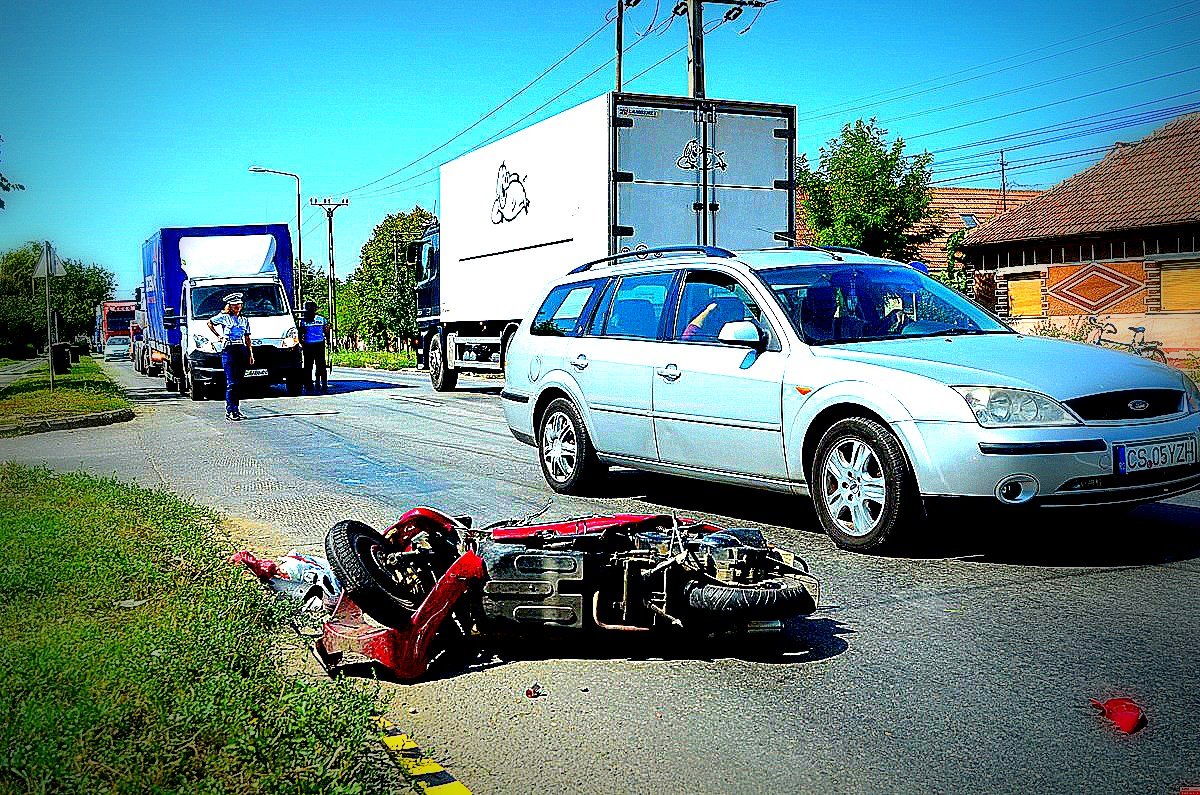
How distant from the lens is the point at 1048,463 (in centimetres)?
631

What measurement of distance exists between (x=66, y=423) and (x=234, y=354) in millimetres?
2721

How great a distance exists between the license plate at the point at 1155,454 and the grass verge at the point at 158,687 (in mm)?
4174

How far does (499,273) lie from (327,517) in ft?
48.7

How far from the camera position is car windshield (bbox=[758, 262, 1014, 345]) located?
7672 millimetres

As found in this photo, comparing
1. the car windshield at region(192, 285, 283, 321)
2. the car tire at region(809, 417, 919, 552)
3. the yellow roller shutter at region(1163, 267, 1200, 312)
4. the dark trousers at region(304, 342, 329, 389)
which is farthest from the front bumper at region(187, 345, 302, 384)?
the yellow roller shutter at region(1163, 267, 1200, 312)

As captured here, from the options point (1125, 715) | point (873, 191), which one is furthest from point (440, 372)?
point (1125, 715)

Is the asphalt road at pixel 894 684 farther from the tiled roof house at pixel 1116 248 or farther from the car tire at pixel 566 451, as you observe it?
the tiled roof house at pixel 1116 248

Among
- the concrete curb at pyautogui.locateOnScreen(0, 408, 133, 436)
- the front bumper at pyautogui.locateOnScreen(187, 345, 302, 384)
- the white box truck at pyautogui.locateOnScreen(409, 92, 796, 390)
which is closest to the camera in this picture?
the concrete curb at pyautogui.locateOnScreen(0, 408, 133, 436)

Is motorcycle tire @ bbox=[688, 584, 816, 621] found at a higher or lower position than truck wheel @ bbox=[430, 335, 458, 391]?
lower

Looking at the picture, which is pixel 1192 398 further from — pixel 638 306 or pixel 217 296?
pixel 217 296

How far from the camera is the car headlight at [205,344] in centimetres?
2462

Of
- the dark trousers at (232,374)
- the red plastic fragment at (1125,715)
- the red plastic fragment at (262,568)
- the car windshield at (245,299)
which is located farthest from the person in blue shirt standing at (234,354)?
the red plastic fragment at (1125,715)

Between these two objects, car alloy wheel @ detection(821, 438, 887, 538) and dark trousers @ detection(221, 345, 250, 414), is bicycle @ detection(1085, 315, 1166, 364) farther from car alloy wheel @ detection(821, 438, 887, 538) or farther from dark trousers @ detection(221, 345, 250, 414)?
car alloy wheel @ detection(821, 438, 887, 538)

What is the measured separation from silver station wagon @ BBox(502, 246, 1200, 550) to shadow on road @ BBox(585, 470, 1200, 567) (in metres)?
0.26
